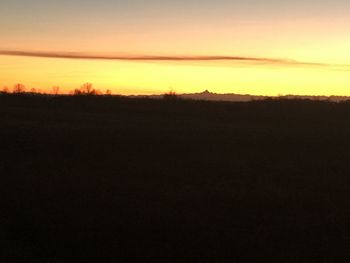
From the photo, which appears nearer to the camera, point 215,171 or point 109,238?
point 109,238

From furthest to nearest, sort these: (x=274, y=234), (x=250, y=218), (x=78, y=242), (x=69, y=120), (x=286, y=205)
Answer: (x=69, y=120), (x=286, y=205), (x=250, y=218), (x=274, y=234), (x=78, y=242)

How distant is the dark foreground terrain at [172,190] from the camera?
57.9 ft

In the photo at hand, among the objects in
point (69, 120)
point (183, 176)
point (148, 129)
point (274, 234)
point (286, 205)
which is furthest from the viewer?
point (69, 120)

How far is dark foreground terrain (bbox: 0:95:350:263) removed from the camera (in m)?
17.7

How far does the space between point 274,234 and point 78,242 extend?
4766 mm

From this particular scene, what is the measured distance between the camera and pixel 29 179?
24.0 m

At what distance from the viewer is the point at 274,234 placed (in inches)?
755

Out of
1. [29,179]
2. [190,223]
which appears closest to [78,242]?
[190,223]

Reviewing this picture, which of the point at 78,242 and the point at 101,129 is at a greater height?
the point at 101,129

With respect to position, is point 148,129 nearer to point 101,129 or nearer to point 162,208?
point 101,129

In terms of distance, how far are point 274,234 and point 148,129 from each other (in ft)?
52.2

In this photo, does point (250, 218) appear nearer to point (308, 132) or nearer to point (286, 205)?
point (286, 205)

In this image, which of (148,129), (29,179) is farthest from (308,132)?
(29,179)

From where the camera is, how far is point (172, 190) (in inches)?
923
